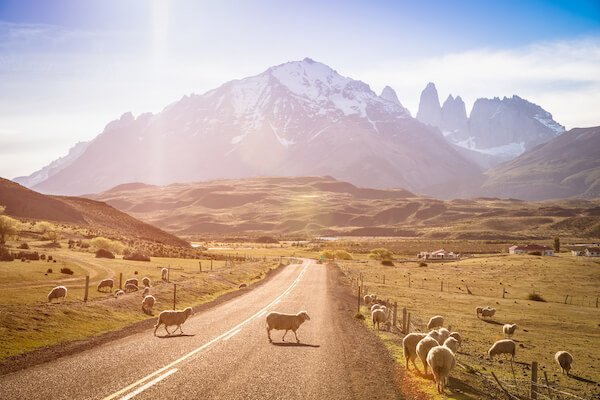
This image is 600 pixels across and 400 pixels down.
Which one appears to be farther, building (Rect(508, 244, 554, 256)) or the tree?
building (Rect(508, 244, 554, 256))

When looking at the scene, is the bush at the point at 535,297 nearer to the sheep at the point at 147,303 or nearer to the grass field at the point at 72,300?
the grass field at the point at 72,300

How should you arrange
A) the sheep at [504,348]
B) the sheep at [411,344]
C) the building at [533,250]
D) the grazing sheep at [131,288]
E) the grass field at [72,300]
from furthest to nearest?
1. the building at [533,250]
2. the grazing sheep at [131,288]
3. the sheep at [504,348]
4. the grass field at [72,300]
5. the sheep at [411,344]

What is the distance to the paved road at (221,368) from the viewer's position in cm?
1380

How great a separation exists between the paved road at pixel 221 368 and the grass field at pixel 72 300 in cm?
355

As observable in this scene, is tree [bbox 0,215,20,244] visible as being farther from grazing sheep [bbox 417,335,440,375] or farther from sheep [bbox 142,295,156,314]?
grazing sheep [bbox 417,335,440,375]

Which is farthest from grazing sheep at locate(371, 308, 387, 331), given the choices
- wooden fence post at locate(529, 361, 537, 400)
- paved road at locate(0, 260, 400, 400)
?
wooden fence post at locate(529, 361, 537, 400)

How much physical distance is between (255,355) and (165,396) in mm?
6338

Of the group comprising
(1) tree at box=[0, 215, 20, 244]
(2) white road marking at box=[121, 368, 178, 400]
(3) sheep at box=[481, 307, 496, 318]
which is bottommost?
(3) sheep at box=[481, 307, 496, 318]

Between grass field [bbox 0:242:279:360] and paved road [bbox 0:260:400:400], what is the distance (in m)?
3.55

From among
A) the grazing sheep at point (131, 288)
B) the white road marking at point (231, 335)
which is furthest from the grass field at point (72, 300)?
the white road marking at point (231, 335)

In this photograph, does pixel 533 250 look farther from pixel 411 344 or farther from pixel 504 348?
pixel 411 344

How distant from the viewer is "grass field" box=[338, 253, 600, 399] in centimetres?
2509

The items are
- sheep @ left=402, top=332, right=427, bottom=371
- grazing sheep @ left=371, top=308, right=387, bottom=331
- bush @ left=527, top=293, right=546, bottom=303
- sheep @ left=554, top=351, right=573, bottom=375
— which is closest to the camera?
sheep @ left=402, top=332, right=427, bottom=371

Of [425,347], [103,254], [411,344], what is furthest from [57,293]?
[103,254]
